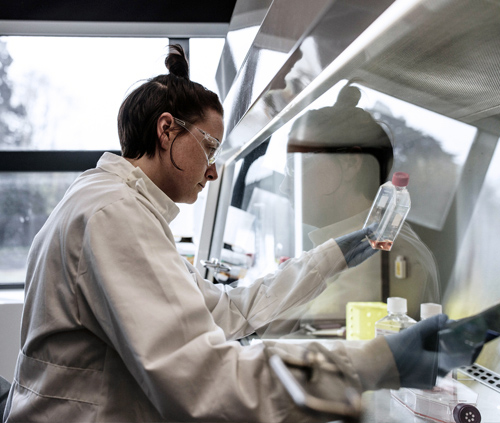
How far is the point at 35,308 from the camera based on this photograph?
2.76 feet

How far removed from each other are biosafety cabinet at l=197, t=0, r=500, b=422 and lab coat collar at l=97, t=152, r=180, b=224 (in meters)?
0.35

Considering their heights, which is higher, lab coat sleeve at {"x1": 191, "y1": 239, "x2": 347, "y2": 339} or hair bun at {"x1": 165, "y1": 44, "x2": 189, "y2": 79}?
hair bun at {"x1": 165, "y1": 44, "x2": 189, "y2": 79}

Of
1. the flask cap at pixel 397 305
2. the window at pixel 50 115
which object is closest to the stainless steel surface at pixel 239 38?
the flask cap at pixel 397 305

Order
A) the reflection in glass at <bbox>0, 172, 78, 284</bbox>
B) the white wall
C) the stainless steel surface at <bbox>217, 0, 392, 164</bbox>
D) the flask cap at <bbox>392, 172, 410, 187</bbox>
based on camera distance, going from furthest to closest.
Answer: the reflection in glass at <bbox>0, 172, 78, 284</bbox>, the white wall, the flask cap at <bbox>392, 172, 410, 187</bbox>, the stainless steel surface at <bbox>217, 0, 392, 164</bbox>

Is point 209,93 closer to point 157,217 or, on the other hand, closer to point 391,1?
point 157,217

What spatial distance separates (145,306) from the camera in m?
0.67

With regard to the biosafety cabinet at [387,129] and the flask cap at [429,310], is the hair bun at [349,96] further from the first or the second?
the flask cap at [429,310]

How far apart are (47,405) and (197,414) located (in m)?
0.37

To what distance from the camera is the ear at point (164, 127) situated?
3.40 ft

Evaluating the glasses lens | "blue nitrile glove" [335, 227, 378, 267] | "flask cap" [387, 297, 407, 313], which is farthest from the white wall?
"flask cap" [387, 297, 407, 313]

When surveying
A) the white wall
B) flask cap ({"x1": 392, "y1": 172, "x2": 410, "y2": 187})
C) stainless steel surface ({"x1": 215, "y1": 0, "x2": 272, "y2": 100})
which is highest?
stainless steel surface ({"x1": 215, "y1": 0, "x2": 272, "y2": 100})

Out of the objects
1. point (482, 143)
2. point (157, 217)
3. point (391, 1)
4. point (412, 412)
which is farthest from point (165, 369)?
point (482, 143)

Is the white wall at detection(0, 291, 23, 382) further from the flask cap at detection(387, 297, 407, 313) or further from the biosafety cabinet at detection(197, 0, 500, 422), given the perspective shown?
the flask cap at detection(387, 297, 407, 313)

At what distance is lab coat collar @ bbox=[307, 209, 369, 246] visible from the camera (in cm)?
107
